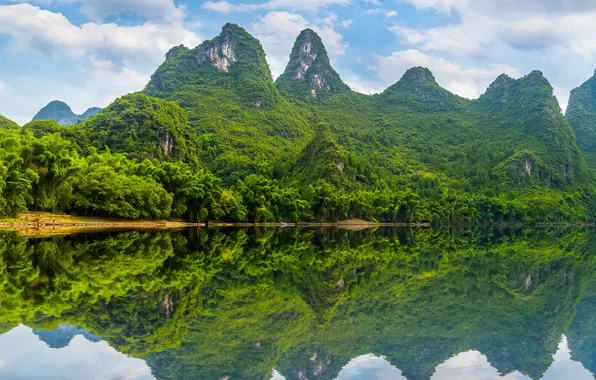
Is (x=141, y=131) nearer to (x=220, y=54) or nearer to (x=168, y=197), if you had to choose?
(x=168, y=197)

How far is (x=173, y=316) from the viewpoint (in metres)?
11.9

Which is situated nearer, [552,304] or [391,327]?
[391,327]

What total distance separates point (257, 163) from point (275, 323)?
115m

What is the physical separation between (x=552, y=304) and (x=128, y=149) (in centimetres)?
10111

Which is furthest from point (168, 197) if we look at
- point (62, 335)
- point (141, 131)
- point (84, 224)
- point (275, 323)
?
point (141, 131)

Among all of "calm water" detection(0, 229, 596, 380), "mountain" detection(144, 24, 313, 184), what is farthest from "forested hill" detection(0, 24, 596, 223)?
"calm water" detection(0, 229, 596, 380)

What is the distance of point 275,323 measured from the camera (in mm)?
12000

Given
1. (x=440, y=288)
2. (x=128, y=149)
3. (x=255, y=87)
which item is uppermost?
(x=255, y=87)

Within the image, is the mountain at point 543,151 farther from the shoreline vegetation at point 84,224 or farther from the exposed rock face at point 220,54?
the exposed rock face at point 220,54

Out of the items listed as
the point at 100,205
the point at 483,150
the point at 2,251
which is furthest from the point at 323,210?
the point at 483,150

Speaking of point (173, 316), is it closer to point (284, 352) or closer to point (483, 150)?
point (284, 352)

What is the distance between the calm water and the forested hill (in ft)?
100

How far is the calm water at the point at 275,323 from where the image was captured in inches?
349

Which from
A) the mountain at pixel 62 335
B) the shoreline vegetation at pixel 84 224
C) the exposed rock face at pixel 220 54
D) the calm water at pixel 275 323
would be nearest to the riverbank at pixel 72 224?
the shoreline vegetation at pixel 84 224
